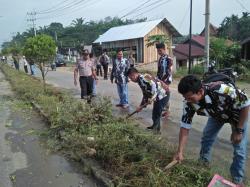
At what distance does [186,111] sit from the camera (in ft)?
13.2

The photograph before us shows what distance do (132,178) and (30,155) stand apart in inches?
103

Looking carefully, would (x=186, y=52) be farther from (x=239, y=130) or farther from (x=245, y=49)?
(x=239, y=130)

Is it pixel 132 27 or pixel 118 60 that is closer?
pixel 118 60

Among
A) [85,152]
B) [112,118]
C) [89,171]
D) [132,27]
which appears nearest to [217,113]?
[89,171]

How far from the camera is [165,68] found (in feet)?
25.0

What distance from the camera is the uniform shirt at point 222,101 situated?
3611mm

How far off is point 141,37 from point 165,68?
28363mm

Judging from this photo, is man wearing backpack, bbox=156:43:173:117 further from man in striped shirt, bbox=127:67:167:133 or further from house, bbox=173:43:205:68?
house, bbox=173:43:205:68

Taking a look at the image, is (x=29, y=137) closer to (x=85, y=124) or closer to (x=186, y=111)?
(x=85, y=124)

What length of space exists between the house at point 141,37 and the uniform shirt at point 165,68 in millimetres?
27918

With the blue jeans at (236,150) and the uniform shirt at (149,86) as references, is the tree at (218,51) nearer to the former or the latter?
the uniform shirt at (149,86)

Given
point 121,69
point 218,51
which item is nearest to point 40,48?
point 121,69

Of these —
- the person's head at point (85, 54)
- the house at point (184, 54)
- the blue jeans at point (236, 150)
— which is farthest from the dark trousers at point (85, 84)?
the house at point (184, 54)

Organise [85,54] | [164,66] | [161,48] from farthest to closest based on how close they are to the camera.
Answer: [85,54] < [164,66] < [161,48]
